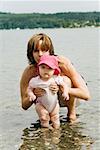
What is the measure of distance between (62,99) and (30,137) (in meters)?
0.93

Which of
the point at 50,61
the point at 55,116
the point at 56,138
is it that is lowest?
the point at 56,138

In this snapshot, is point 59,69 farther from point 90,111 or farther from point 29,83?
point 90,111

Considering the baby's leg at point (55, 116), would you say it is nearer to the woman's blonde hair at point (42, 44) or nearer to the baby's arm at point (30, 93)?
the baby's arm at point (30, 93)

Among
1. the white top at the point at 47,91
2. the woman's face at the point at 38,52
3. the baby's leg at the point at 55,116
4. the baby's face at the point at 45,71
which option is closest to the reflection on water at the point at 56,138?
the baby's leg at the point at 55,116

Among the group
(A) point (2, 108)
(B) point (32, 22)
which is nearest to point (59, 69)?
(A) point (2, 108)

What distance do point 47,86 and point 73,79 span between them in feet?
1.93

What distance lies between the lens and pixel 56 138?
6.83 m

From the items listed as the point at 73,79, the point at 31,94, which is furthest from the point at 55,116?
the point at 73,79

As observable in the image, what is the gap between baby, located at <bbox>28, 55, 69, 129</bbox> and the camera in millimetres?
6918

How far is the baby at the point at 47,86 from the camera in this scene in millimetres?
6918

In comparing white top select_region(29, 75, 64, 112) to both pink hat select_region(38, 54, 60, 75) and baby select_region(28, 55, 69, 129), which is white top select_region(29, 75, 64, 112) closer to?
baby select_region(28, 55, 69, 129)

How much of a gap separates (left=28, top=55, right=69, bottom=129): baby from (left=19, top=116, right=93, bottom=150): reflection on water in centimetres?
21

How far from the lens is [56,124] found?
7.36 m

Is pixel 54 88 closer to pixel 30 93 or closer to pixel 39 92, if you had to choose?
pixel 39 92
